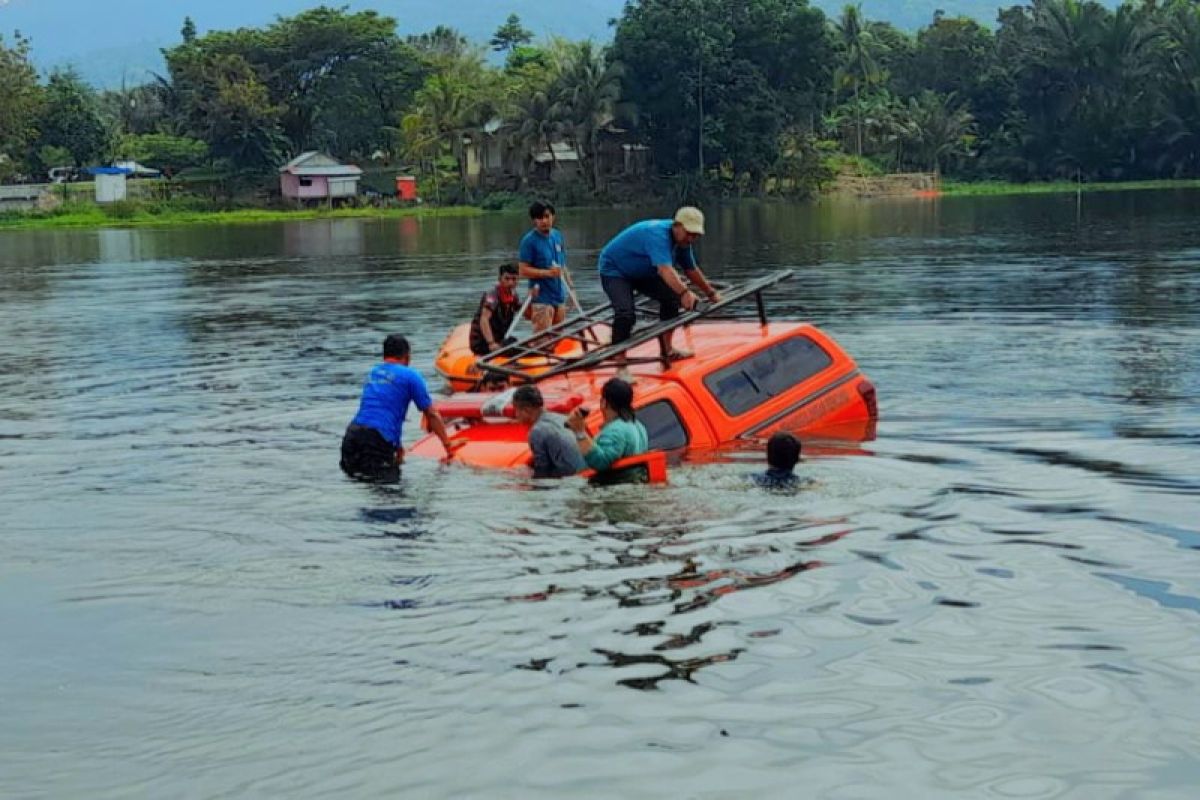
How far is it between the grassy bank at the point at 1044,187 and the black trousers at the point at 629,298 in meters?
86.2

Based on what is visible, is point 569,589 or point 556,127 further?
point 556,127

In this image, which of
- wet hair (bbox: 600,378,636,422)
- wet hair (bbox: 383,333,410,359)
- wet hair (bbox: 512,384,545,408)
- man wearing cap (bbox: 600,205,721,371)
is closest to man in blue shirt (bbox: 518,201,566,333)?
man wearing cap (bbox: 600,205,721,371)

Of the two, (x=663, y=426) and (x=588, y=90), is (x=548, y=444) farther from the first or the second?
(x=588, y=90)

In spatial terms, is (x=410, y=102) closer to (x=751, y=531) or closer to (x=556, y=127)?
(x=556, y=127)

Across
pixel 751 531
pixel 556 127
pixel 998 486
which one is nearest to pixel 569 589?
pixel 751 531

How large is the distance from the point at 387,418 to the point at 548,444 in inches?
61.8

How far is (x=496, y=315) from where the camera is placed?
59.0ft

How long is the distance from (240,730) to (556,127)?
8555 centimetres

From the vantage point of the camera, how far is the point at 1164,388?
17344 millimetres

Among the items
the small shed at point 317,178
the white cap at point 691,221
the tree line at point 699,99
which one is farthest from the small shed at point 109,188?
the white cap at point 691,221

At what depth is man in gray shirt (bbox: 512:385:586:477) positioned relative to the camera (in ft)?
39.9

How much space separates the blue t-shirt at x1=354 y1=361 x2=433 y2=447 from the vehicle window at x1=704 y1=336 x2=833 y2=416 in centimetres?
260

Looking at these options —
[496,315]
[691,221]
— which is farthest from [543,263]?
[691,221]

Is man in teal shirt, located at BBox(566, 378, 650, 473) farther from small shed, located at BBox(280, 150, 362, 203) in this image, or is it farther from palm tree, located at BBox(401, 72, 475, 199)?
small shed, located at BBox(280, 150, 362, 203)
